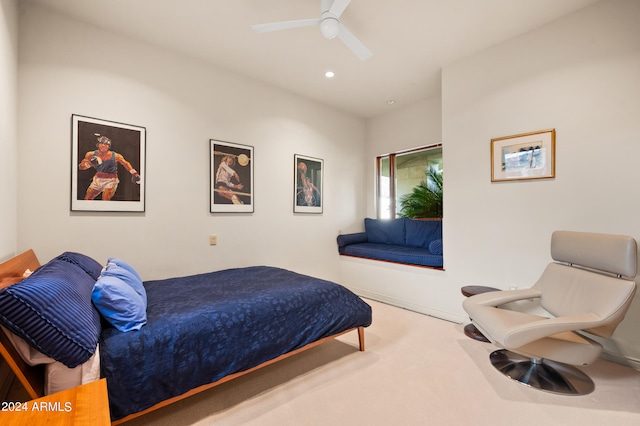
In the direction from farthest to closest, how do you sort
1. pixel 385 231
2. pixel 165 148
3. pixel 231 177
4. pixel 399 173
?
pixel 399 173, pixel 385 231, pixel 231 177, pixel 165 148

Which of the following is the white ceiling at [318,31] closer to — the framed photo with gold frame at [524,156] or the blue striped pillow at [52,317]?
the framed photo with gold frame at [524,156]

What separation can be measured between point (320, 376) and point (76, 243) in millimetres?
2302

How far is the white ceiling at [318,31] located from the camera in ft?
7.54

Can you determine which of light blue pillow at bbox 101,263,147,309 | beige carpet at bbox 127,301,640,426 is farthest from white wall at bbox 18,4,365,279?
beige carpet at bbox 127,301,640,426

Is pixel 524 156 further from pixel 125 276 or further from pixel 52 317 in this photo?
pixel 52 317

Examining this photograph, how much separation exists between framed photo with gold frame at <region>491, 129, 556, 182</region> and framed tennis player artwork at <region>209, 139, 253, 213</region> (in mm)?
2687

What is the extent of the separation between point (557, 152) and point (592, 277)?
3.66ft

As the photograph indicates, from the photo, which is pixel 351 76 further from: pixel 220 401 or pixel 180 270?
pixel 220 401

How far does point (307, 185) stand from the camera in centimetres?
411

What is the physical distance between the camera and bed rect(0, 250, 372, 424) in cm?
119

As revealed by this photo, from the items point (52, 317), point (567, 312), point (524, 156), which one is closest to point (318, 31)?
point (524, 156)

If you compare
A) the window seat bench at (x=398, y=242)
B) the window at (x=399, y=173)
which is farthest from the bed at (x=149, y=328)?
the window at (x=399, y=173)

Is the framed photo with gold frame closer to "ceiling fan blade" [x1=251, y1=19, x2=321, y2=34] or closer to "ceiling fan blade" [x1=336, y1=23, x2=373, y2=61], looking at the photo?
"ceiling fan blade" [x1=336, y1=23, x2=373, y2=61]

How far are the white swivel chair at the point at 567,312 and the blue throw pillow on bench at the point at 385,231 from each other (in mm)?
1972
